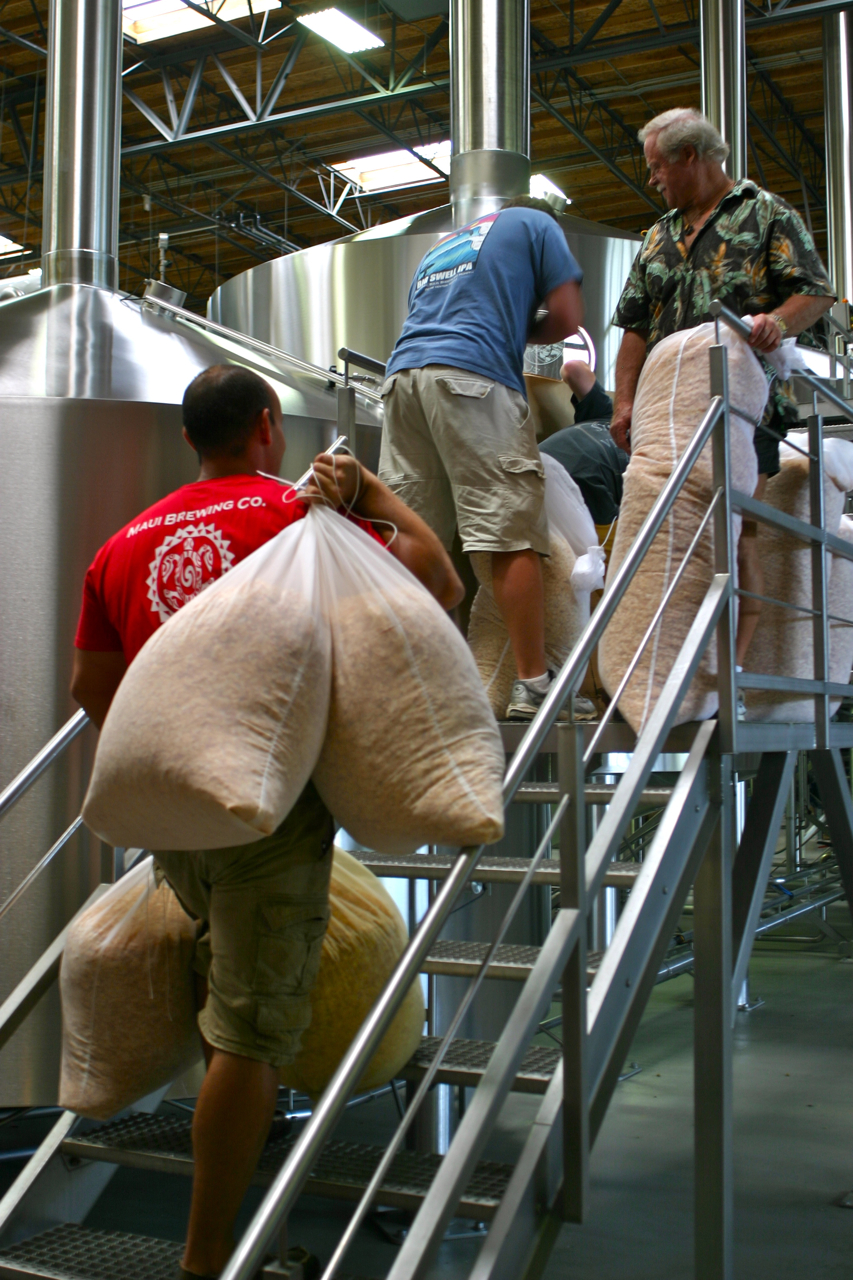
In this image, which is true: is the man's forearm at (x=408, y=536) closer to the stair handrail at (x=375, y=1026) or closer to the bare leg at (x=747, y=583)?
the stair handrail at (x=375, y=1026)

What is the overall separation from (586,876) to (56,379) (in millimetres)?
3098

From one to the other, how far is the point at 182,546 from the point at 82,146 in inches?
137

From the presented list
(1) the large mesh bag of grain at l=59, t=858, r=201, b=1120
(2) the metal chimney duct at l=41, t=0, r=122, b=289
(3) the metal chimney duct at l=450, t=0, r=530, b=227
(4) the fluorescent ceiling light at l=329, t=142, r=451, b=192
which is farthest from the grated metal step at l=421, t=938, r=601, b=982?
(4) the fluorescent ceiling light at l=329, t=142, r=451, b=192

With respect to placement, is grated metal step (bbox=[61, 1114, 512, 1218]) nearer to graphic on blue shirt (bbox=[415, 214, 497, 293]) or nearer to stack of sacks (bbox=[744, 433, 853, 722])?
stack of sacks (bbox=[744, 433, 853, 722])

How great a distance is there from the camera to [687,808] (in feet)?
8.22

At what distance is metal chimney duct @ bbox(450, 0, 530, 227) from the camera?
5387 millimetres

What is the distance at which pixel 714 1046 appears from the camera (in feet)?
8.83

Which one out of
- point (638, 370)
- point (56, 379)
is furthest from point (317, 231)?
point (638, 370)

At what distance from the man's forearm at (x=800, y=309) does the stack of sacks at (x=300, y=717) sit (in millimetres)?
1621

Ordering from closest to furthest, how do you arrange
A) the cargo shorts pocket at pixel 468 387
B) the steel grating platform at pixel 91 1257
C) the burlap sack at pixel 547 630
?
1. the steel grating platform at pixel 91 1257
2. the cargo shorts pocket at pixel 468 387
3. the burlap sack at pixel 547 630

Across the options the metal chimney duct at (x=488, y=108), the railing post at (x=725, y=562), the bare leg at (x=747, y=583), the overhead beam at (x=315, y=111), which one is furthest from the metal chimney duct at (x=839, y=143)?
the railing post at (x=725, y=562)

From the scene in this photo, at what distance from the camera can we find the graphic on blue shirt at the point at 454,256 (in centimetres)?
300

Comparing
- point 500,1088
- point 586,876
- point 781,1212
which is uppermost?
point 586,876

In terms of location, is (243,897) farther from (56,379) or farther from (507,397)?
(56,379)
